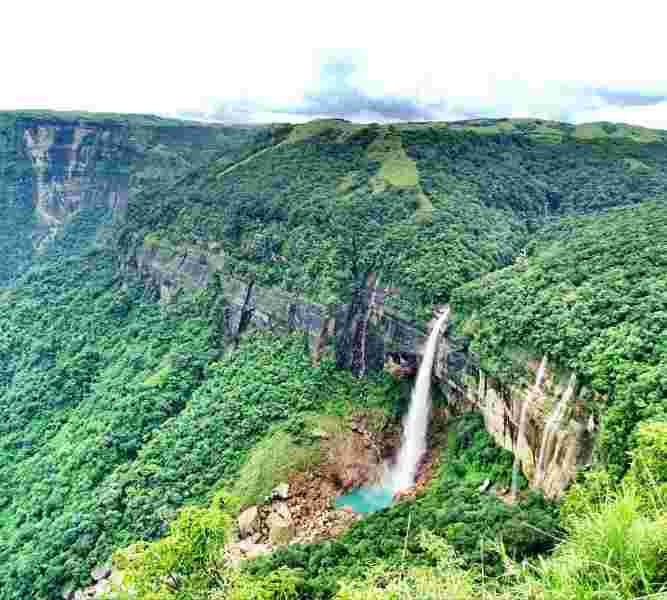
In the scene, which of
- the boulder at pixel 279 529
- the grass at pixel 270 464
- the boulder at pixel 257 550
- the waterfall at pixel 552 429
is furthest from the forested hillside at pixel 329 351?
the boulder at pixel 279 529

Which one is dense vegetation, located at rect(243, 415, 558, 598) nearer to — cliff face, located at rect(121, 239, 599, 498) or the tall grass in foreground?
cliff face, located at rect(121, 239, 599, 498)

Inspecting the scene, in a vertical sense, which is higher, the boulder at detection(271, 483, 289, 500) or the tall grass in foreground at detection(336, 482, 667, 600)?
the tall grass in foreground at detection(336, 482, 667, 600)

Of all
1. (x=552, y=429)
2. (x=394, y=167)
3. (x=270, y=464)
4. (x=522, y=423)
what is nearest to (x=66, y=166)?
(x=394, y=167)

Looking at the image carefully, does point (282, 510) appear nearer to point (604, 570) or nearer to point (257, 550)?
point (257, 550)

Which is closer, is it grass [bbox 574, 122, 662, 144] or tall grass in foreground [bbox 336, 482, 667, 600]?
tall grass in foreground [bbox 336, 482, 667, 600]

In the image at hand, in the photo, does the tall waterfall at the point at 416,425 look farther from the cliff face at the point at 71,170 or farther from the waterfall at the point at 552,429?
the cliff face at the point at 71,170

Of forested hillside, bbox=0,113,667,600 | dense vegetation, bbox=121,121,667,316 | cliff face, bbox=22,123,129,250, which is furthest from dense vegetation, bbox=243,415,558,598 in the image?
cliff face, bbox=22,123,129,250

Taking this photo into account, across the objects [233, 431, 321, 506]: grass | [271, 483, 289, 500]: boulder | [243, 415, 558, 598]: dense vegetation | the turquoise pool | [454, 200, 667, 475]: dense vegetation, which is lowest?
the turquoise pool
